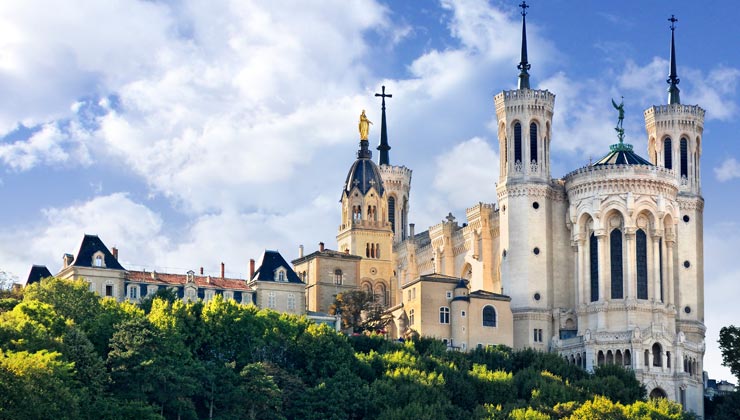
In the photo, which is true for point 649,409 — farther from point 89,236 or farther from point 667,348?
point 89,236

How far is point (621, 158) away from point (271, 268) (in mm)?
26615

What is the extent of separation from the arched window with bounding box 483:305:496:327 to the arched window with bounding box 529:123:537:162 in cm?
1264

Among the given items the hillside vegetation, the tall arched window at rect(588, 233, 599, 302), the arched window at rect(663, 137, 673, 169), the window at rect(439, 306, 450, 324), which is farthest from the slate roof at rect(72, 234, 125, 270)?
the arched window at rect(663, 137, 673, 169)

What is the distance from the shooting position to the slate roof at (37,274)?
394ft

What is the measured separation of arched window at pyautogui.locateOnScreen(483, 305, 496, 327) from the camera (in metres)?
Result: 122

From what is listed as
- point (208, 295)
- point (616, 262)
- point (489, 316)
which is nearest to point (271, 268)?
point (208, 295)

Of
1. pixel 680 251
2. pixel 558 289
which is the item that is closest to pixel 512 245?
pixel 558 289

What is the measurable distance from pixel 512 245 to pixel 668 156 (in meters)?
16.1

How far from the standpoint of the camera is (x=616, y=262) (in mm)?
124562

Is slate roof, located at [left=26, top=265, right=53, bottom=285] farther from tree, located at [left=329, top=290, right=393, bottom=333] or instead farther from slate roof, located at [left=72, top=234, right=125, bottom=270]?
tree, located at [left=329, top=290, right=393, bottom=333]

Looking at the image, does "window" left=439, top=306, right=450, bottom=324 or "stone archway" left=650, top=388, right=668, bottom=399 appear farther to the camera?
"window" left=439, top=306, right=450, bottom=324

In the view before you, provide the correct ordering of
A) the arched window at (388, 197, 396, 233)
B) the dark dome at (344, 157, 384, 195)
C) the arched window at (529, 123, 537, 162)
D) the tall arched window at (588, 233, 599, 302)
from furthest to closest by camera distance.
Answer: the arched window at (388, 197, 396, 233) → the dark dome at (344, 157, 384, 195) → the arched window at (529, 123, 537, 162) → the tall arched window at (588, 233, 599, 302)

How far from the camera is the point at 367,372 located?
10944cm

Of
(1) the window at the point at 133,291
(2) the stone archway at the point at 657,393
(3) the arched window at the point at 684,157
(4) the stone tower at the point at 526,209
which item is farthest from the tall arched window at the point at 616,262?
(1) the window at the point at 133,291
